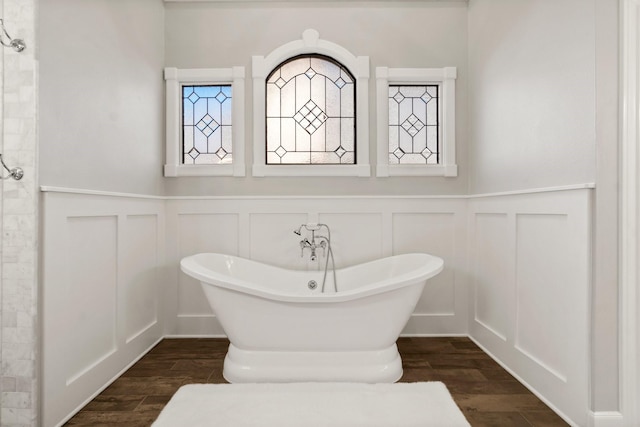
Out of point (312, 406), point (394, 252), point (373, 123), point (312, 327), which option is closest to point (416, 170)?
point (373, 123)

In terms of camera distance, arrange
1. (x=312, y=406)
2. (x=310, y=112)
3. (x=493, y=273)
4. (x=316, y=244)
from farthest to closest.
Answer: (x=310, y=112) → (x=316, y=244) → (x=493, y=273) → (x=312, y=406)

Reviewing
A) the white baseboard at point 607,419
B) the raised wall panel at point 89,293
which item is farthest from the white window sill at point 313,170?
the white baseboard at point 607,419

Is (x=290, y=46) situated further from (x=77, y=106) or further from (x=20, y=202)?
(x=20, y=202)

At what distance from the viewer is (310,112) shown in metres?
3.29

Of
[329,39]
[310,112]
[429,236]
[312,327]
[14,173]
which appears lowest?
[312,327]

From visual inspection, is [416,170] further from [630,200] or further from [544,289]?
[630,200]

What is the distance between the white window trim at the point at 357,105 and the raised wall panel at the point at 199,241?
477 mm

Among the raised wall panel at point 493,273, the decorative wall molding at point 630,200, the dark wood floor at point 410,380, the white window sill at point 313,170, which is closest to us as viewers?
the decorative wall molding at point 630,200

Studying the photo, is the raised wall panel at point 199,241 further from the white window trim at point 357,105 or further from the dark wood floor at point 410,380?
the white window trim at point 357,105

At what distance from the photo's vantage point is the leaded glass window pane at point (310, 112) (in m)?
3.28

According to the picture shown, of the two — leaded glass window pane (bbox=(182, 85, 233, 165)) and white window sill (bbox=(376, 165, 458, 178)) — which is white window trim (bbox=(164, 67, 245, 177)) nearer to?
leaded glass window pane (bbox=(182, 85, 233, 165))

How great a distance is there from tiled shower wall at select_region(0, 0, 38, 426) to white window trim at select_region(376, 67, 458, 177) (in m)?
2.23

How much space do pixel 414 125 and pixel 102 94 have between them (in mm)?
2242

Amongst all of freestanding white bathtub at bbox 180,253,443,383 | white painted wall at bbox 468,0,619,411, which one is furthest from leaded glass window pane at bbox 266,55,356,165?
freestanding white bathtub at bbox 180,253,443,383
